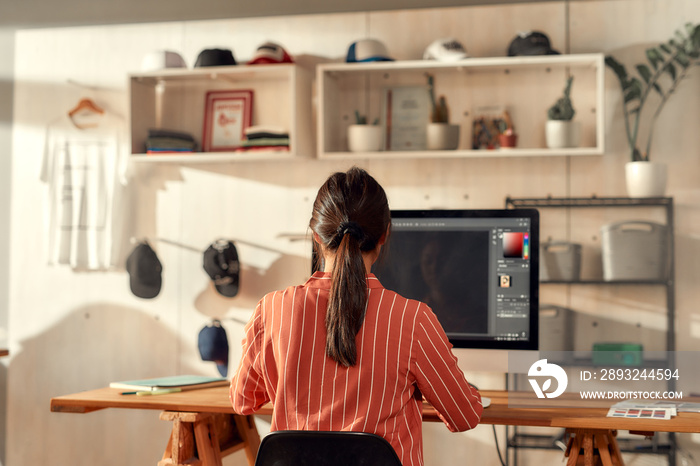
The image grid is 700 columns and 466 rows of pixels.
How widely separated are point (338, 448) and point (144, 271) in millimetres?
2125

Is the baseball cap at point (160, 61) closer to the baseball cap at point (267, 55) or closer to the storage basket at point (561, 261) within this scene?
the baseball cap at point (267, 55)

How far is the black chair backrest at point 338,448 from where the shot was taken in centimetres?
126

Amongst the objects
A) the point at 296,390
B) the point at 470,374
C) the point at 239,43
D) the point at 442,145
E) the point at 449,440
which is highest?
the point at 239,43

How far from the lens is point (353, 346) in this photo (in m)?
1.37

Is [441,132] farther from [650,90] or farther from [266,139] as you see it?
[650,90]

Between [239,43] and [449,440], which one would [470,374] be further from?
[239,43]

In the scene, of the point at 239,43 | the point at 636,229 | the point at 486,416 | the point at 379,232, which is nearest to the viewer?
the point at 379,232

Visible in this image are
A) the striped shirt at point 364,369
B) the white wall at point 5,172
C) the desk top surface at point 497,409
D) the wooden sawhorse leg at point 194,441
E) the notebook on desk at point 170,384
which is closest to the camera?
the striped shirt at point 364,369

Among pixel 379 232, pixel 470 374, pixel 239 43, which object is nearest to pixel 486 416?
pixel 379 232

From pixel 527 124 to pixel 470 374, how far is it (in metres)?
1.06

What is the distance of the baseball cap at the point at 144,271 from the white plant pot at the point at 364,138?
100 centimetres

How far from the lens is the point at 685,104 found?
9.54 feet

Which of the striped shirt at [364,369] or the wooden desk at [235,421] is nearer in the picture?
the striped shirt at [364,369]

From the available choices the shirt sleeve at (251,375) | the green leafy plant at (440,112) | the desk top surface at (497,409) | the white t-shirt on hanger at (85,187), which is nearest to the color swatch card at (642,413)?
the desk top surface at (497,409)
